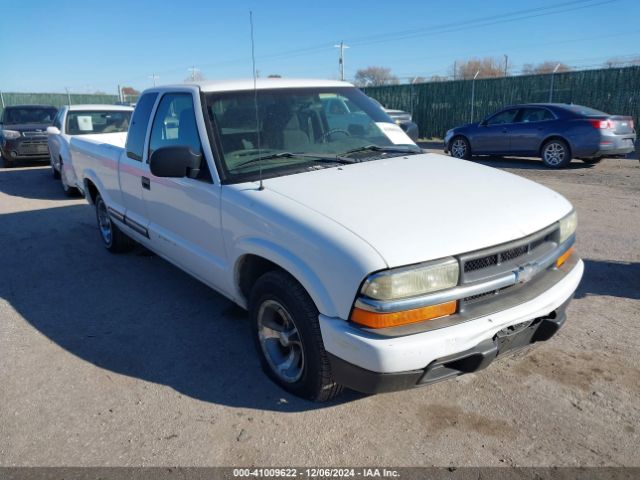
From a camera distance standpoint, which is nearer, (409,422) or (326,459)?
(326,459)

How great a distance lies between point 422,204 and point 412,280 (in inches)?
23.8

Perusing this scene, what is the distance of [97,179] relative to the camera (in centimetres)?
605

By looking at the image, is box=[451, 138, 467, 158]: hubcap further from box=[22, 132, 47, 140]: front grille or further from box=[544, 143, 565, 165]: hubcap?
box=[22, 132, 47, 140]: front grille

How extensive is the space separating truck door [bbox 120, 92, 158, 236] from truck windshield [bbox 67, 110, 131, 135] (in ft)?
18.8

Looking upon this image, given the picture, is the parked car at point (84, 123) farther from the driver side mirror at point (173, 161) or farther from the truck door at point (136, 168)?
the driver side mirror at point (173, 161)

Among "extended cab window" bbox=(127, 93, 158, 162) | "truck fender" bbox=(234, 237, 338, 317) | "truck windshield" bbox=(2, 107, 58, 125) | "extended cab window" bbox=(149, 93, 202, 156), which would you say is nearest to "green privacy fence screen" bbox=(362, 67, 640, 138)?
"truck windshield" bbox=(2, 107, 58, 125)

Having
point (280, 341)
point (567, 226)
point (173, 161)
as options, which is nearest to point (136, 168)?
point (173, 161)

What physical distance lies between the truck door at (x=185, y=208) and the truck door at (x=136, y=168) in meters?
0.17

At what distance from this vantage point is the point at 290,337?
3109 mm

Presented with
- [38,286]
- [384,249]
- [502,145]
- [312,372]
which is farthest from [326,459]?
[502,145]

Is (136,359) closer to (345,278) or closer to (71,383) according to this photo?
(71,383)

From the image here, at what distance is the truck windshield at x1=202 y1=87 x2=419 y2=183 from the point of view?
11.7 feet

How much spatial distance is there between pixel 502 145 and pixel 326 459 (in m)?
12.0

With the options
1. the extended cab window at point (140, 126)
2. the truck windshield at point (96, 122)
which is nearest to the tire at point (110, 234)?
the extended cab window at point (140, 126)
